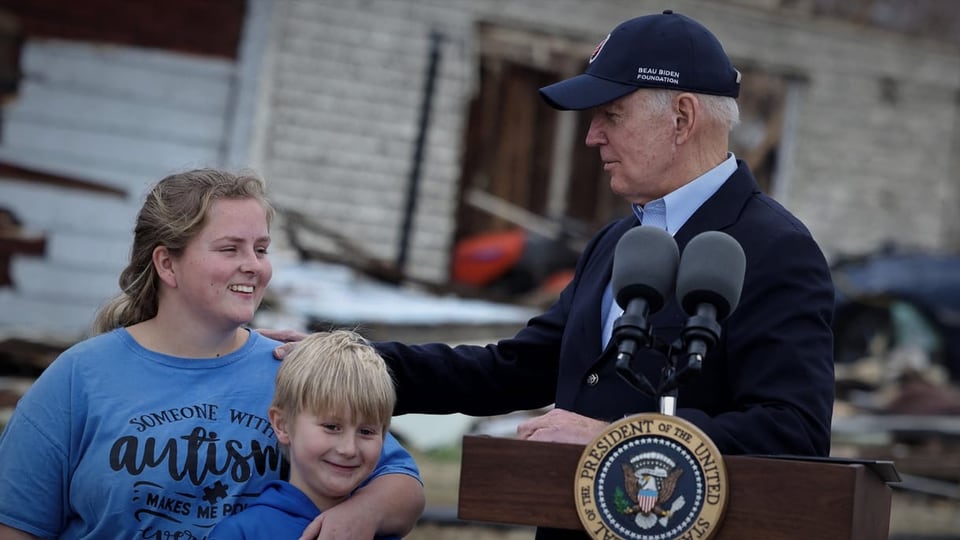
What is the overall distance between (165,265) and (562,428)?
1041mm

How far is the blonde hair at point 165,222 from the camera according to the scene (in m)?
3.23

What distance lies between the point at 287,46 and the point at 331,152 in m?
1.14

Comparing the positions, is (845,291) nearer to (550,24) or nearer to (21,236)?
(550,24)

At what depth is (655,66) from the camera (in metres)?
3.17

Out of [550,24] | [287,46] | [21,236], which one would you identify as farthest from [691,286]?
[550,24]

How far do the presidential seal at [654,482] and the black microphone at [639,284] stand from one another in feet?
0.45

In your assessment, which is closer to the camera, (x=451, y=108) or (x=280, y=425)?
(x=280, y=425)

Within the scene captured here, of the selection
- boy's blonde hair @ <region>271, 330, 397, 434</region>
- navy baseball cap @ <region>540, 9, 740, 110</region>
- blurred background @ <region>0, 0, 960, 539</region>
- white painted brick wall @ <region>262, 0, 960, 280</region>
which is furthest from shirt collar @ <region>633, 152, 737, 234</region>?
white painted brick wall @ <region>262, 0, 960, 280</region>

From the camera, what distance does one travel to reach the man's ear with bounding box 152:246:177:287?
3.26m

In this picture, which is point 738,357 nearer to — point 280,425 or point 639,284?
point 639,284

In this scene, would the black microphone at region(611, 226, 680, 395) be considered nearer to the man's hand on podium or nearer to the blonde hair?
the man's hand on podium

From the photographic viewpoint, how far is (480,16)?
51.5ft

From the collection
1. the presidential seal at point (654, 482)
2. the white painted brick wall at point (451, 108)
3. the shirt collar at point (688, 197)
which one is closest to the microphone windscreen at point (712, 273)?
the presidential seal at point (654, 482)

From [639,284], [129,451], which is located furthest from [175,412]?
[639,284]
